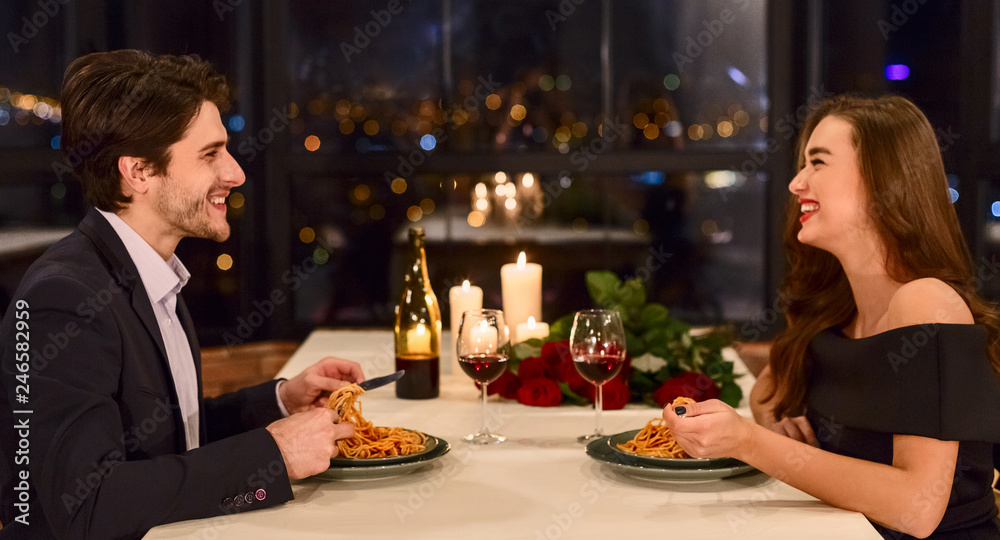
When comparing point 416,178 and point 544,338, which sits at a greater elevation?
point 416,178

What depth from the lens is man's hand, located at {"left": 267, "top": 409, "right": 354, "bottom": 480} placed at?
1.33 meters

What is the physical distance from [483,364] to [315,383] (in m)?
0.34

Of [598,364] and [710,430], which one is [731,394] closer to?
[598,364]

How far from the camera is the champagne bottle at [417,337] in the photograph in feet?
6.73

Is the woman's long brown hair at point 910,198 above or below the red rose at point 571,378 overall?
above

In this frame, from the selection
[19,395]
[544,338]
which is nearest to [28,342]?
[19,395]

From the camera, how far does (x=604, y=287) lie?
84.1 inches

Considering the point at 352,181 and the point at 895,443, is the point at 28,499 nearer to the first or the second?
the point at 895,443

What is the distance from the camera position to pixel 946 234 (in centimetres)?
158

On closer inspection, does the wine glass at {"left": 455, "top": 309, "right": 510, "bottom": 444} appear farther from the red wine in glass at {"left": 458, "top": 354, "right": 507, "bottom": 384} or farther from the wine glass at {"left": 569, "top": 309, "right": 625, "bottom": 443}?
the wine glass at {"left": 569, "top": 309, "right": 625, "bottom": 443}

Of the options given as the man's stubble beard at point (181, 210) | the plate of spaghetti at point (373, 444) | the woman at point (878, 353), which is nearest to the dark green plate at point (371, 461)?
the plate of spaghetti at point (373, 444)

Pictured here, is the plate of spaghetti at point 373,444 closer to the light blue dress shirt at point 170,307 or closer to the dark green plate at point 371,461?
the dark green plate at point 371,461

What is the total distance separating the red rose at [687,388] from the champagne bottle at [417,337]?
493 millimetres

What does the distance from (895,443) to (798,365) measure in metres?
0.38
